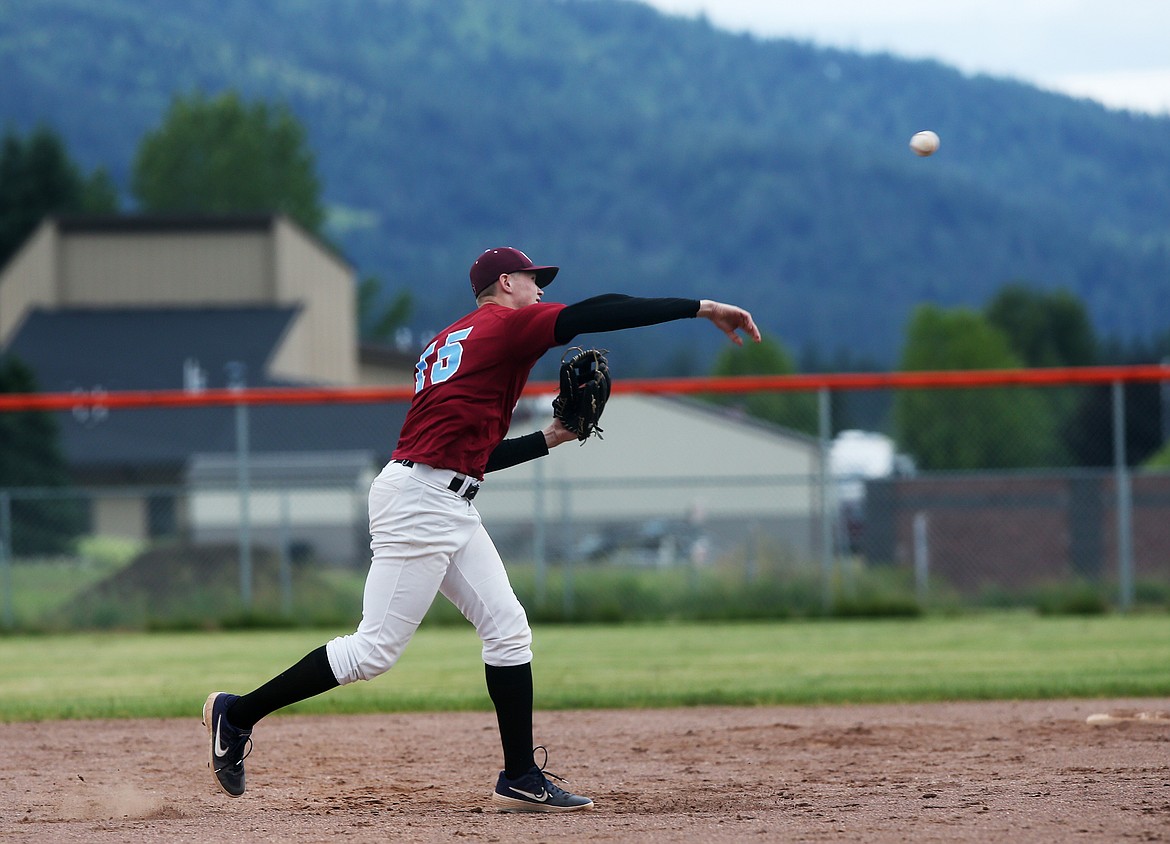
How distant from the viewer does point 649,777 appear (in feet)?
20.0

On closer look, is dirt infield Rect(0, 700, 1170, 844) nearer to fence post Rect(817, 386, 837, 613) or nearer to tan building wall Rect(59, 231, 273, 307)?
fence post Rect(817, 386, 837, 613)

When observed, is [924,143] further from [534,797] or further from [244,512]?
[244,512]

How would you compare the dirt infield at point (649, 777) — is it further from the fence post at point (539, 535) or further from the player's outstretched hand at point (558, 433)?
the fence post at point (539, 535)

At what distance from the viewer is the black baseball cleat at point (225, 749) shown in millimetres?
5480

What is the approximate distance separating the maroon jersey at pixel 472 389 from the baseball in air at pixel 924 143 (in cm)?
353

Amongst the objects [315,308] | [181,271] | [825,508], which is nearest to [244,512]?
[825,508]

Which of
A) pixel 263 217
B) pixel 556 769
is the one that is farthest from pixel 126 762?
pixel 263 217

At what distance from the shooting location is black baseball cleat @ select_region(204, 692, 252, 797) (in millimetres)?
5480

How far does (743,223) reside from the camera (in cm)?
19300

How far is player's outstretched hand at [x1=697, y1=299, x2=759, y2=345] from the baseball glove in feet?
2.55

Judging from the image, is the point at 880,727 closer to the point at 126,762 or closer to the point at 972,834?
the point at 972,834

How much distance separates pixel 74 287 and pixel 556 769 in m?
49.7

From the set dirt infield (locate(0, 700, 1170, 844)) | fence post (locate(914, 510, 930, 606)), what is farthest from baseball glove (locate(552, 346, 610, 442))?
fence post (locate(914, 510, 930, 606))

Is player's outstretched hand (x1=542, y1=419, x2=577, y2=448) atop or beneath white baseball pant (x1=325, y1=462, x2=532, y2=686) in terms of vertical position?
atop
